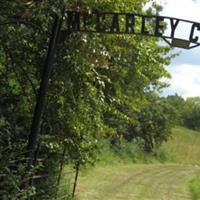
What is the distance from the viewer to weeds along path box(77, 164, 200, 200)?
72.7ft

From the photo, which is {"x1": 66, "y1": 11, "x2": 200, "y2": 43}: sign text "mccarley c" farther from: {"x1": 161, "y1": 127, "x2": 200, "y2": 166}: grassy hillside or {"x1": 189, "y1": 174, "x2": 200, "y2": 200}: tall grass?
{"x1": 161, "y1": 127, "x2": 200, "y2": 166}: grassy hillside

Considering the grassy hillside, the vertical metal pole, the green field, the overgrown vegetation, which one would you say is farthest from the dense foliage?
the grassy hillside

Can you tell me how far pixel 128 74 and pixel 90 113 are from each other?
4180 millimetres

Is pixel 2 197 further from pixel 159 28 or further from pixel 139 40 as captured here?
pixel 139 40

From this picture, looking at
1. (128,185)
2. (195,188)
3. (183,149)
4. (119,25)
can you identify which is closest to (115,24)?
(119,25)

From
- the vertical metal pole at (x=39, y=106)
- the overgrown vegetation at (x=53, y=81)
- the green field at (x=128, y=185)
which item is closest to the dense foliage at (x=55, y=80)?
the overgrown vegetation at (x=53, y=81)

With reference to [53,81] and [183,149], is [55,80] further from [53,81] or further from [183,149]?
[183,149]

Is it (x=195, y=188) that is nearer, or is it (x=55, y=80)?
(x=55, y=80)

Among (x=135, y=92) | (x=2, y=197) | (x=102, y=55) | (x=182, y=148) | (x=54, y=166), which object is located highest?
(x=182, y=148)

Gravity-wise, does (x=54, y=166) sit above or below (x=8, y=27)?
below

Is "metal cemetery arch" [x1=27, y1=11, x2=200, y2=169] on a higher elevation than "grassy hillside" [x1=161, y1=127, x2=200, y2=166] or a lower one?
lower

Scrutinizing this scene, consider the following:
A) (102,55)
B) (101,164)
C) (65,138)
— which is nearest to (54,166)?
(65,138)

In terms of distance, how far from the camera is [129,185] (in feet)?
86.6

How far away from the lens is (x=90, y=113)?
12.1 m
